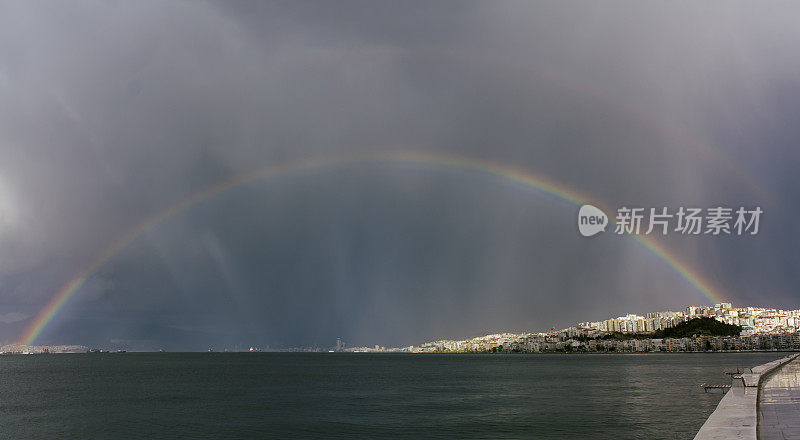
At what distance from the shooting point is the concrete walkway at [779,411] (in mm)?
17141

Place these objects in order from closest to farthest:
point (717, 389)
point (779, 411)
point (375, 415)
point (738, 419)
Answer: point (738, 419) → point (779, 411) → point (375, 415) → point (717, 389)

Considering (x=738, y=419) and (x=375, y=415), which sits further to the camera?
(x=375, y=415)

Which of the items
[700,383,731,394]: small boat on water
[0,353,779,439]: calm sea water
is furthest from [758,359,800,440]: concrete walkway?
[700,383,731,394]: small boat on water

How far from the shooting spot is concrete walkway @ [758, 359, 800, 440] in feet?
56.2

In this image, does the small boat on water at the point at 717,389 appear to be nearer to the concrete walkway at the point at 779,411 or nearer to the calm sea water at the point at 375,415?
the calm sea water at the point at 375,415

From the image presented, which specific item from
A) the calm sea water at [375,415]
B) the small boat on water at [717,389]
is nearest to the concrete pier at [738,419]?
the calm sea water at [375,415]

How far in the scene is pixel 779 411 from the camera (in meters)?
22.1

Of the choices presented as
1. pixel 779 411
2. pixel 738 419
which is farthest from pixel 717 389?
pixel 738 419

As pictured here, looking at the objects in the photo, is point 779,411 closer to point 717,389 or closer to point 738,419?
point 738,419

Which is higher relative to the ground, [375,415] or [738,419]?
[738,419]

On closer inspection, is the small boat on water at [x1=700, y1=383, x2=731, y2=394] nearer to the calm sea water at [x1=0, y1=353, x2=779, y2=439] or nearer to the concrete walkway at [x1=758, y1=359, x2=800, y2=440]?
the calm sea water at [x1=0, y1=353, x2=779, y2=439]

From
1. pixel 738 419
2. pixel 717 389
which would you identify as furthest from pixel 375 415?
pixel 717 389

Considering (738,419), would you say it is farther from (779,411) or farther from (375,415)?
(375,415)

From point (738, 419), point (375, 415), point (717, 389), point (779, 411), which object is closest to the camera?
point (738, 419)
